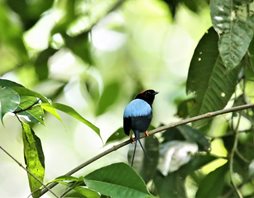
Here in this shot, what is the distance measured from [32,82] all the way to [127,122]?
→ 1.68 metres

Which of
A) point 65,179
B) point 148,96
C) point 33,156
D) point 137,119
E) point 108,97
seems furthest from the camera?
point 108,97

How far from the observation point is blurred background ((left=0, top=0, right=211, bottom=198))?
368 centimetres

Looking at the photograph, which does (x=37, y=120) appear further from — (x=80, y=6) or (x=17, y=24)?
(x=80, y=6)

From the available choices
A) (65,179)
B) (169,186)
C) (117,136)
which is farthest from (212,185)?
(65,179)

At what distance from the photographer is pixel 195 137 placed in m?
2.96

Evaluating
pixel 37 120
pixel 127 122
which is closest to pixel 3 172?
pixel 127 122

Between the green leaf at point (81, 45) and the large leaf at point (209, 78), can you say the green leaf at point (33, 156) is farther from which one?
the green leaf at point (81, 45)

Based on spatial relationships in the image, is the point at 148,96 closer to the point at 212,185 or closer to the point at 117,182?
the point at 212,185

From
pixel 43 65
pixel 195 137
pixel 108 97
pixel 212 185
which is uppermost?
pixel 43 65

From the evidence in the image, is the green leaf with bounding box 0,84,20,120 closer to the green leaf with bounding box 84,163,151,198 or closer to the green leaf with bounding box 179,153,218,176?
the green leaf with bounding box 84,163,151,198

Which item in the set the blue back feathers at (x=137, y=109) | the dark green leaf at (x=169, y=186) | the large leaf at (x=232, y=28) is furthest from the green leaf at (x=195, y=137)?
the large leaf at (x=232, y=28)

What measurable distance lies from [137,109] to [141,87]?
1.77m

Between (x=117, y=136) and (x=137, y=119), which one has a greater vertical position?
(x=137, y=119)

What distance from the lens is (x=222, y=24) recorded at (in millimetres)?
2240
